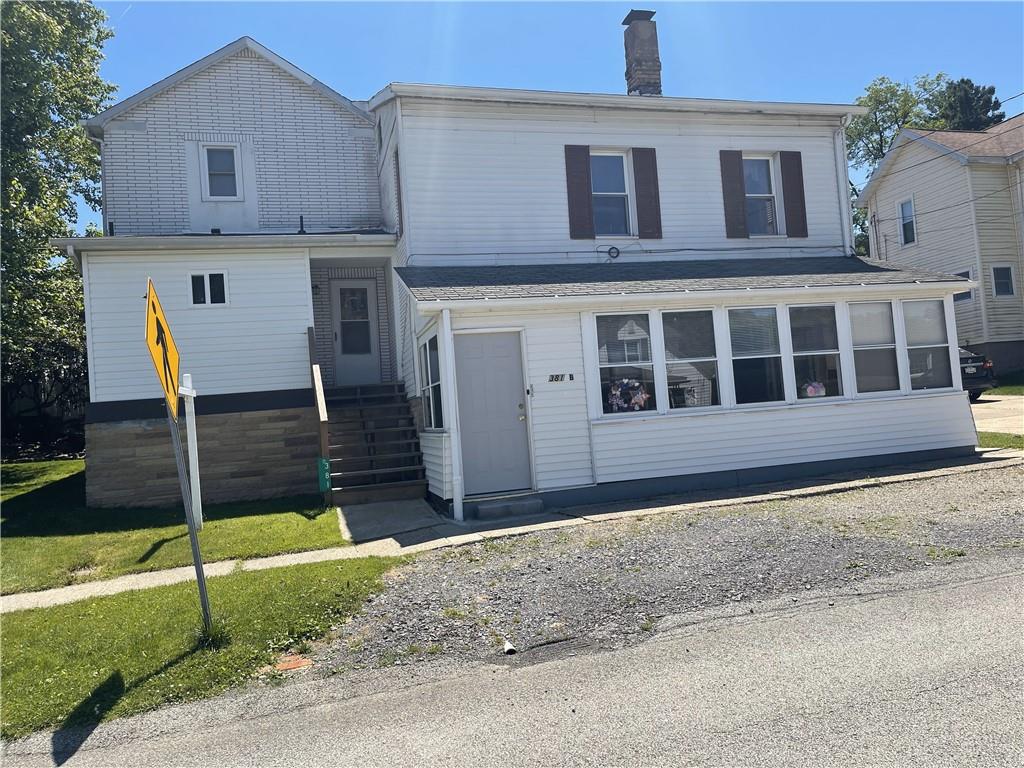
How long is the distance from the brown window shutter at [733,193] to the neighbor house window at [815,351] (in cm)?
267

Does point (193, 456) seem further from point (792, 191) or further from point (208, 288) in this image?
point (792, 191)

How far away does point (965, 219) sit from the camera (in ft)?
77.5

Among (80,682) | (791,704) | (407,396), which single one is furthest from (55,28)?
(791,704)

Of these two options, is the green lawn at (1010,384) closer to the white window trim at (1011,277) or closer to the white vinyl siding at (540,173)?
the white window trim at (1011,277)

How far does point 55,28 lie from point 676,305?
1773 cm

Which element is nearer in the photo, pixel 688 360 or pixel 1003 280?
pixel 688 360

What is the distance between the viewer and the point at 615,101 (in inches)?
501

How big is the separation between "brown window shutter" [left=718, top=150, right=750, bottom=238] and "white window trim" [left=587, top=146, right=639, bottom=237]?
69.6 inches

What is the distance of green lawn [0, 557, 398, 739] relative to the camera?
15.2 feet

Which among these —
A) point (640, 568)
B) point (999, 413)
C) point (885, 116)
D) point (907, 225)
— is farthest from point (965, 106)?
point (640, 568)

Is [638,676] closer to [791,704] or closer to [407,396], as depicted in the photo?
[791,704]

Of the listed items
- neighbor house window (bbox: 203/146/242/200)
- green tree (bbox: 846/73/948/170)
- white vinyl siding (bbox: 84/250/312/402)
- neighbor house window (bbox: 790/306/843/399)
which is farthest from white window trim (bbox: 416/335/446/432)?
green tree (bbox: 846/73/948/170)

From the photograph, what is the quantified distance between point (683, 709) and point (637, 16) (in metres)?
14.7

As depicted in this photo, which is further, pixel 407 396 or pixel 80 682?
pixel 407 396
